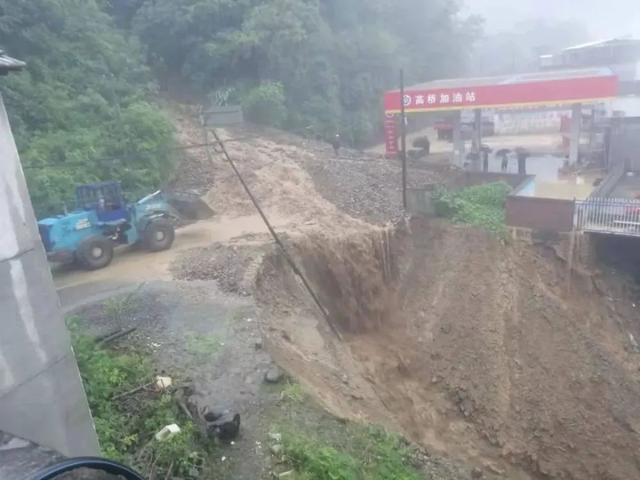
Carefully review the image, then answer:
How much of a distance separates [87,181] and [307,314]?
8744mm

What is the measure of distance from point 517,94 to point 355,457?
1909 cm

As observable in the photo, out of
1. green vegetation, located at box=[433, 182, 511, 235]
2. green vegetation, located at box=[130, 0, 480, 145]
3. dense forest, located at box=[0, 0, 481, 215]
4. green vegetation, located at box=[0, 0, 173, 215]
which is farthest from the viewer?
green vegetation, located at box=[130, 0, 480, 145]

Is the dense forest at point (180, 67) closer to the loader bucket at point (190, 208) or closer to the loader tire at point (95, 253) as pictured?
the loader bucket at point (190, 208)

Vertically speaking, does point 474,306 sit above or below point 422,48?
below

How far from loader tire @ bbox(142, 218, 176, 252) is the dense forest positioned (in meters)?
2.94

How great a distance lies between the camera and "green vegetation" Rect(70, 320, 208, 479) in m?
8.36

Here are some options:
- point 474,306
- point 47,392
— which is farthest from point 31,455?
point 474,306

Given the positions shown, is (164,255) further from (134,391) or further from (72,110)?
(72,110)

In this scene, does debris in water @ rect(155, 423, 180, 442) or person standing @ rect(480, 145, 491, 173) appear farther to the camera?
person standing @ rect(480, 145, 491, 173)

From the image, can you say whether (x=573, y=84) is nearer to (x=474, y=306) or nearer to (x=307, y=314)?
(x=474, y=306)

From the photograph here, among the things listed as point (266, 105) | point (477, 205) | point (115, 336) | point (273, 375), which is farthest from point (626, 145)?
point (115, 336)

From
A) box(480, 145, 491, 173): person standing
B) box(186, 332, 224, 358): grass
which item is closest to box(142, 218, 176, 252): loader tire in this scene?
box(186, 332, 224, 358): grass

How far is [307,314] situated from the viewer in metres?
15.0

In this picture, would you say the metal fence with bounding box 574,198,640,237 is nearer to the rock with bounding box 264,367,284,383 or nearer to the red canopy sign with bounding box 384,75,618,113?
the red canopy sign with bounding box 384,75,618,113
